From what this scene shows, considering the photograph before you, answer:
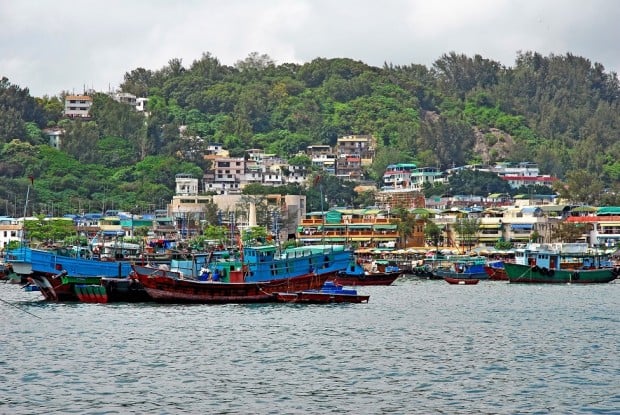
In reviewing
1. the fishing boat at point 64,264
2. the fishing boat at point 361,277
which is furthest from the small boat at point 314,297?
the fishing boat at point 361,277

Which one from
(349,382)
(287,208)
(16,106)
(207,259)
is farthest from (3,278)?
(16,106)

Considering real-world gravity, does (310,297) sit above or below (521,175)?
below

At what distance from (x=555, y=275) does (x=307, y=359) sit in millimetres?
46940

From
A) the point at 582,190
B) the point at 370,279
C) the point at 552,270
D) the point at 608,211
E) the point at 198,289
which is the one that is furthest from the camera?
the point at 582,190

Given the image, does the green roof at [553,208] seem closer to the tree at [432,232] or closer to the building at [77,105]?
the tree at [432,232]

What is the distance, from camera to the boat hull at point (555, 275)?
8219 cm

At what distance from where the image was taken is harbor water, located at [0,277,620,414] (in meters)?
30.4

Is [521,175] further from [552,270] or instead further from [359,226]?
[552,270]

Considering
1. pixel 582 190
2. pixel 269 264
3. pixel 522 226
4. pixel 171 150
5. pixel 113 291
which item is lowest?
pixel 113 291

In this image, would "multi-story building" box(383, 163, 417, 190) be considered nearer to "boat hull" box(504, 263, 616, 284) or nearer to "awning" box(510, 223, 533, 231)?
"awning" box(510, 223, 533, 231)

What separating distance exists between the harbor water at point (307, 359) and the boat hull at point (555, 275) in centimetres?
2417

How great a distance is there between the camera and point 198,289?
56.9m

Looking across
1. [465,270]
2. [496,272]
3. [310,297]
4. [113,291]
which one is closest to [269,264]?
[310,297]

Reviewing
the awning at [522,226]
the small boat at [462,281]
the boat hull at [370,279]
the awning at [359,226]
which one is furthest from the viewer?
the awning at [522,226]
